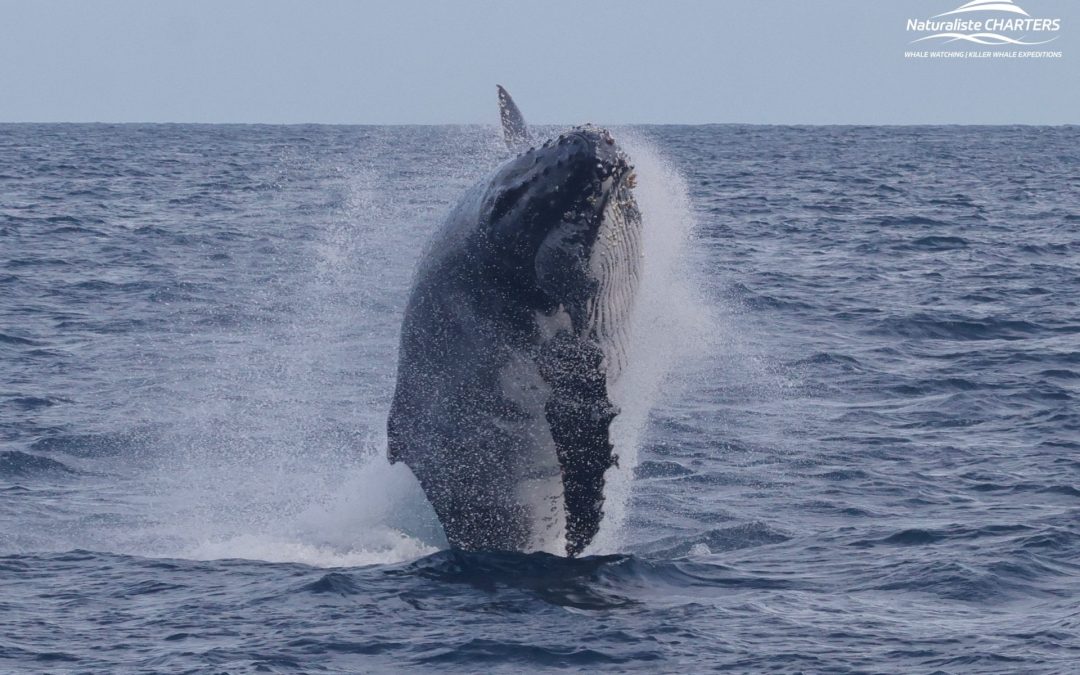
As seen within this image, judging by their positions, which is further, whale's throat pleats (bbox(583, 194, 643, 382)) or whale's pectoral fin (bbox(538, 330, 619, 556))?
whale's pectoral fin (bbox(538, 330, 619, 556))

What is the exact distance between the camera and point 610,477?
15078mm

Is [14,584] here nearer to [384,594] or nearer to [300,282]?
[384,594]

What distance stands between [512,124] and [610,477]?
14.0 feet

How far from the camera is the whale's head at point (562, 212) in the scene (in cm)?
901

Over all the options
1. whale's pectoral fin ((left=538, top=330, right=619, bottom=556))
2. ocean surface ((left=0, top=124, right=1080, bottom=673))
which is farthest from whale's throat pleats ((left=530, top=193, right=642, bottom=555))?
ocean surface ((left=0, top=124, right=1080, bottom=673))

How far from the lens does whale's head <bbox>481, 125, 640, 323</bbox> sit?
29.6 ft

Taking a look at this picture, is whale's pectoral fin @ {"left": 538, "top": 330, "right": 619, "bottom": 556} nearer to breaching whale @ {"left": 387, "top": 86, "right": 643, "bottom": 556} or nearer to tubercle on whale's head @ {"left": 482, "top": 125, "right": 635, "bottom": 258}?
breaching whale @ {"left": 387, "top": 86, "right": 643, "bottom": 556}

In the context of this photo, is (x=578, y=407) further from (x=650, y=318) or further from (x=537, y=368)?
(x=650, y=318)

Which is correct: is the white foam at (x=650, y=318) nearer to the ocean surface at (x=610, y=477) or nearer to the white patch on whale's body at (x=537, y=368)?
the ocean surface at (x=610, y=477)

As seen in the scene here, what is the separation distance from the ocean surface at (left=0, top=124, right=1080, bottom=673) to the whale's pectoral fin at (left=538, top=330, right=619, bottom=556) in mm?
1169

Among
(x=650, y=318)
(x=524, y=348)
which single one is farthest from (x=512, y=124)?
(x=524, y=348)

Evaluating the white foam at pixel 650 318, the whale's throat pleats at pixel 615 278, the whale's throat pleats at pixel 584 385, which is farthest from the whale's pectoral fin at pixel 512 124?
the whale's throat pleats at pixel 584 385

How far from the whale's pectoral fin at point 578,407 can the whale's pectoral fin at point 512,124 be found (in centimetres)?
279

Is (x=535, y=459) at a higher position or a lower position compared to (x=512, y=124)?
lower
